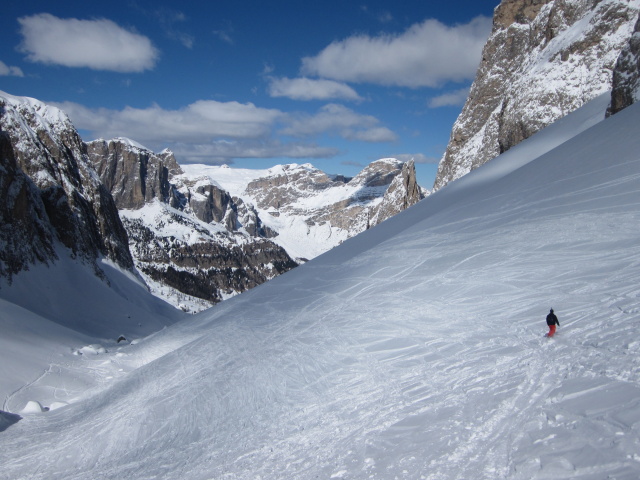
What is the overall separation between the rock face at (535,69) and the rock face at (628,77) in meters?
10.4

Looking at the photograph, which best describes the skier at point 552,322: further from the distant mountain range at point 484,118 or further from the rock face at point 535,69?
the rock face at point 535,69

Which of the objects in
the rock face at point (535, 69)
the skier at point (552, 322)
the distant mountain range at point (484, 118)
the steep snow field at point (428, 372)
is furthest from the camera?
the distant mountain range at point (484, 118)

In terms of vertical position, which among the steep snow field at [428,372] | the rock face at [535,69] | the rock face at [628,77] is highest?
the rock face at [535,69]

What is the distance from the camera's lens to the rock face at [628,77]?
19.8 m

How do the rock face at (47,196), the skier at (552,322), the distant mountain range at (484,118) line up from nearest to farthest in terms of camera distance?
the skier at (552,322) → the distant mountain range at (484,118) → the rock face at (47,196)

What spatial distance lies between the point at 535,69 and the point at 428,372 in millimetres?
35620

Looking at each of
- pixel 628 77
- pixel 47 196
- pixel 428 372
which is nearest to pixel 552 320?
pixel 428 372

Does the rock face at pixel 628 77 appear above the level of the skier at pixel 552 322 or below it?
above

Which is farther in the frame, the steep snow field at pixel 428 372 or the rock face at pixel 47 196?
the rock face at pixel 47 196

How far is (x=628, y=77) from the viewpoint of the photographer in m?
20.4

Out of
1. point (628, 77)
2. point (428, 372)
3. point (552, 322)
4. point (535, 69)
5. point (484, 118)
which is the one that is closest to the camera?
point (552, 322)

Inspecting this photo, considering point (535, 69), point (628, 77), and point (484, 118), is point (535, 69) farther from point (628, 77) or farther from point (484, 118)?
point (628, 77)

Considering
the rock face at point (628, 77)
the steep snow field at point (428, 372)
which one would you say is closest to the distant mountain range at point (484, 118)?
the rock face at point (628, 77)

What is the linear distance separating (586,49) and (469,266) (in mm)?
29178
